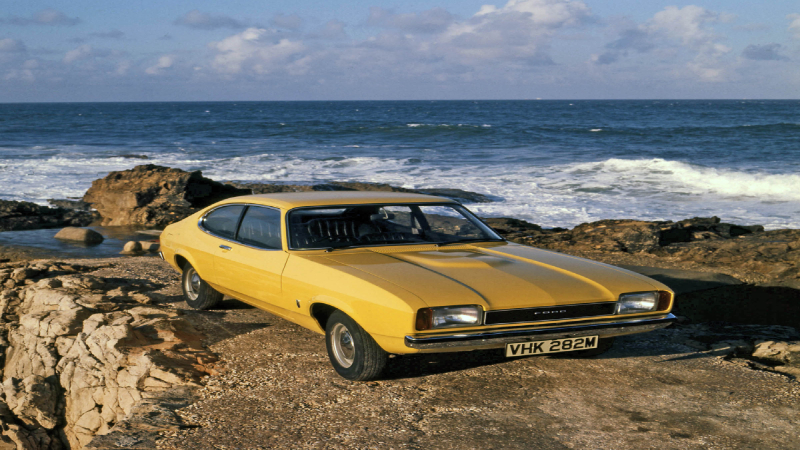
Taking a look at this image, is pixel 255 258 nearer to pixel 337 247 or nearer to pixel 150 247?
pixel 337 247

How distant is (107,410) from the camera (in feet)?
16.2

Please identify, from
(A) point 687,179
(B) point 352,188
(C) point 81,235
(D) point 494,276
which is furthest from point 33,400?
(A) point 687,179

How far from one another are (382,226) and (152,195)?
10809 mm

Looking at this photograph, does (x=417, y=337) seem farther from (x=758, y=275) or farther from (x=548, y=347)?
(x=758, y=275)

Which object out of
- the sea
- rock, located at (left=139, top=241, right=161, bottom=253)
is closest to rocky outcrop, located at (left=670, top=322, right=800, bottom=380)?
Result: rock, located at (left=139, top=241, right=161, bottom=253)

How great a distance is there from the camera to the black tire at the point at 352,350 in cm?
435

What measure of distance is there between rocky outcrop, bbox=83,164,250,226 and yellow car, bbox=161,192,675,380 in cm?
882

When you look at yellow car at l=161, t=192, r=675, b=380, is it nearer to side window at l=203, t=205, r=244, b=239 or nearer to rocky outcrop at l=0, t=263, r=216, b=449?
side window at l=203, t=205, r=244, b=239

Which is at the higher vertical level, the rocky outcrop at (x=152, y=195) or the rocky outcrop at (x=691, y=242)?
the rocky outcrop at (x=152, y=195)

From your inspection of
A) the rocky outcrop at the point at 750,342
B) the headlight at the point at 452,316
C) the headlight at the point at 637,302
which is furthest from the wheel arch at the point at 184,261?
the rocky outcrop at the point at 750,342

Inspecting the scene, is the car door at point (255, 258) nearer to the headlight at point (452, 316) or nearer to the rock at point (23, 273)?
the headlight at point (452, 316)

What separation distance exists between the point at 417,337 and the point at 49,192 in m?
19.1

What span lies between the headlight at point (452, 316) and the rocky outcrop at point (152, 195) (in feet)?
37.0

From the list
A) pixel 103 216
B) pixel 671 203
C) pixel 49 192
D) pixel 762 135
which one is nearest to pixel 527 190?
pixel 671 203
